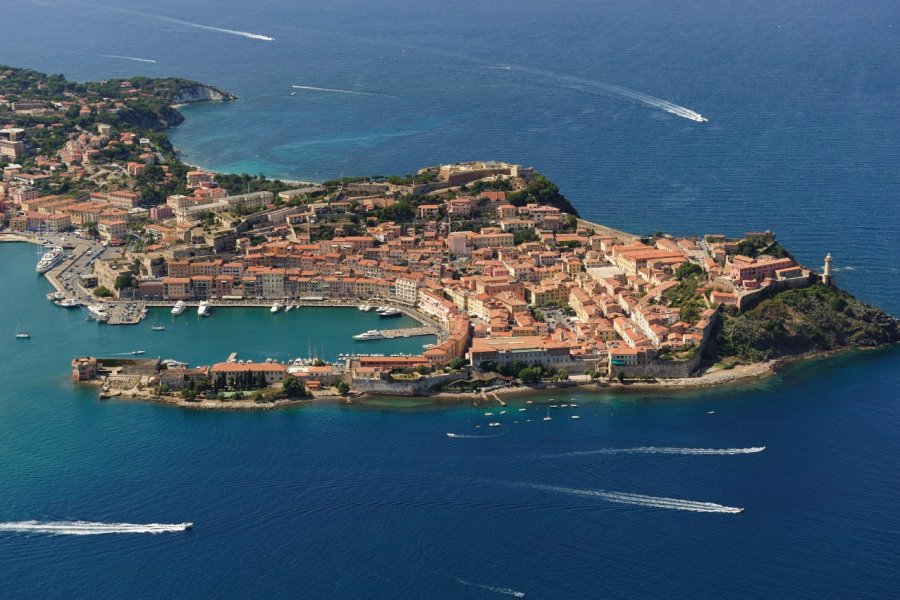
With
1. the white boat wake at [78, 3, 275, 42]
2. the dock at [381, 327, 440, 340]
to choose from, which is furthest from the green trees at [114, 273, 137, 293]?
the white boat wake at [78, 3, 275, 42]

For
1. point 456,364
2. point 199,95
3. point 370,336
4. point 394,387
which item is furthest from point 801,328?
point 199,95

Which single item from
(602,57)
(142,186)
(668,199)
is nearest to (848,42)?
(602,57)

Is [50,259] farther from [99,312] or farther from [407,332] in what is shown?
[407,332]

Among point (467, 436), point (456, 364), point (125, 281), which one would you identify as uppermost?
point (125, 281)

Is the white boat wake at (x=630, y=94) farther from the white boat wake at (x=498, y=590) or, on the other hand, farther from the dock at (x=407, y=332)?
the white boat wake at (x=498, y=590)

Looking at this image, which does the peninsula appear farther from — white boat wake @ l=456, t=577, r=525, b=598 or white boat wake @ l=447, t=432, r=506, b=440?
white boat wake @ l=456, t=577, r=525, b=598

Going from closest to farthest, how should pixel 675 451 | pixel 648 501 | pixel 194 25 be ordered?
1. pixel 648 501
2. pixel 675 451
3. pixel 194 25

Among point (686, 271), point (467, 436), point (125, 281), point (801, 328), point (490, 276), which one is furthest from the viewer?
point (125, 281)
